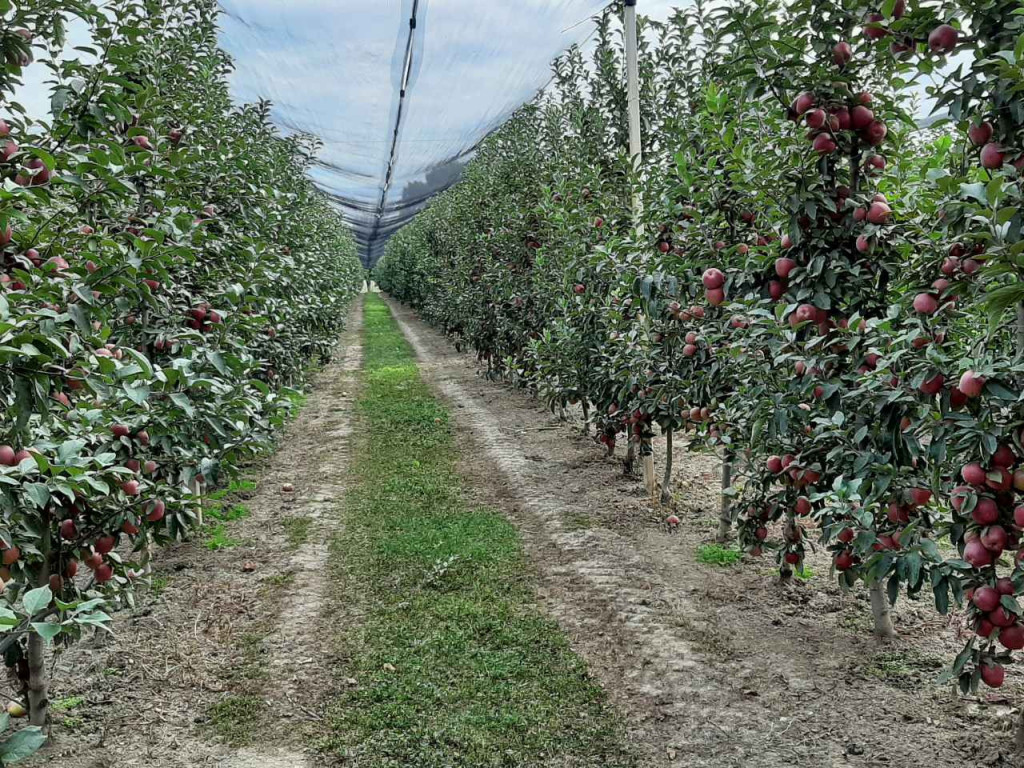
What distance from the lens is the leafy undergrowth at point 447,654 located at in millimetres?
2854

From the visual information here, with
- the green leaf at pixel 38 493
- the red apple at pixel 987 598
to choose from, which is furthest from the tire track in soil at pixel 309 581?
the red apple at pixel 987 598

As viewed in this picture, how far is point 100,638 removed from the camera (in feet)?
11.9

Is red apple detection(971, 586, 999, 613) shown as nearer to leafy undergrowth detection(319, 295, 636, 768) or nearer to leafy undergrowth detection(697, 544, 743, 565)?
leafy undergrowth detection(319, 295, 636, 768)

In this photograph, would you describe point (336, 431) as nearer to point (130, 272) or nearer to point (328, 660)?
point (328, 660)

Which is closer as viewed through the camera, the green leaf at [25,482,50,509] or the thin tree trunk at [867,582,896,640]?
the green leaf at [25,482,50,509]

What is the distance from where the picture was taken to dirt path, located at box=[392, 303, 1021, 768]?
9.05 feet

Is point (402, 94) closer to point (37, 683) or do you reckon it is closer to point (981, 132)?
point (37, 683)

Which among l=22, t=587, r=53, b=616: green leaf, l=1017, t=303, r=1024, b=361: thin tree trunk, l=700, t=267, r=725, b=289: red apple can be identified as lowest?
l=22, t=587, r=53, b=616: green leaf

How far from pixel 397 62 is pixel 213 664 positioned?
25.4 feet

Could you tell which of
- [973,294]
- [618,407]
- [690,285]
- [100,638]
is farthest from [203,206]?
[973,294]

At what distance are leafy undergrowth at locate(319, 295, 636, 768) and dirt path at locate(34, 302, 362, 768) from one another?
176 millimetres

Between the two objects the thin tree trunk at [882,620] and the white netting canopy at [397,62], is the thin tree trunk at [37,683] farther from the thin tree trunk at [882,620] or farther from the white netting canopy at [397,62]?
the white netting canopy at [397,62]

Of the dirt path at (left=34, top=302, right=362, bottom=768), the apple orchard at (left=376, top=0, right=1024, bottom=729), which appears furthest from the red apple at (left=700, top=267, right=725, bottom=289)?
the dirt path at (left=34, top=302, right=362, bottom=768)

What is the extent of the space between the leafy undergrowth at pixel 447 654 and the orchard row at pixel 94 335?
3.40 ft
